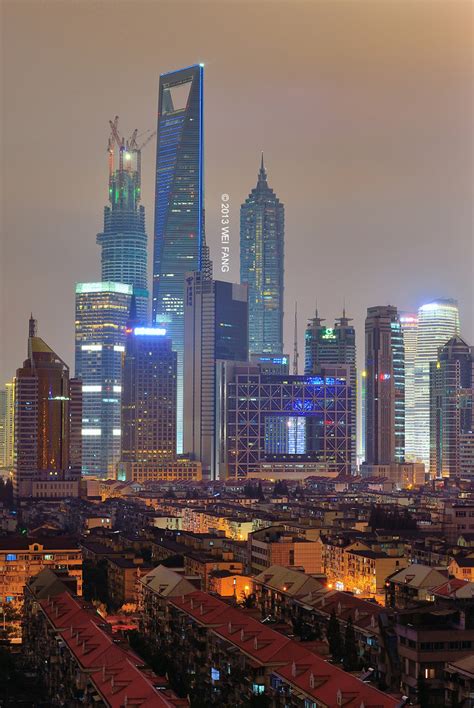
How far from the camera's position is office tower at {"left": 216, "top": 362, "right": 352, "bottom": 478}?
493 feet

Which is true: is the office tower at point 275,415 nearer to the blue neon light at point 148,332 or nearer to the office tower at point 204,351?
the office tower at point 204,351

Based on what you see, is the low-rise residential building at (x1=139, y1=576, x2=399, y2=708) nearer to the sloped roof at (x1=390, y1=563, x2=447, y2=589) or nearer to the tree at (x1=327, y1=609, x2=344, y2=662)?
the tree at (x1=327, y1=609, x2=344, y2=662)

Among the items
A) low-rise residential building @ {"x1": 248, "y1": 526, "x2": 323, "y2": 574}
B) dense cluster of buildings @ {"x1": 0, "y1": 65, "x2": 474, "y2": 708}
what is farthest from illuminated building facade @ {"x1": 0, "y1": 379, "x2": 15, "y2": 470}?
low-rise residential building @ {"x1": 248, "y1": 526, "x2": 323, "y2": 574}

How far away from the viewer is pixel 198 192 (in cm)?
17788

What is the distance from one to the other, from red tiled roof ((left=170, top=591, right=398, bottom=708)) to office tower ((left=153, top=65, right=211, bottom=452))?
13381 centimetres

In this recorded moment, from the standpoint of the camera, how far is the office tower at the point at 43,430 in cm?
11819

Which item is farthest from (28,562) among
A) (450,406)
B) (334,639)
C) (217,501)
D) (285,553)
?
(450,406)

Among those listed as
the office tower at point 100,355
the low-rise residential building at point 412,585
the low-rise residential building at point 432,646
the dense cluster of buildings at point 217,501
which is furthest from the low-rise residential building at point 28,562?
the office tower at point 100,355

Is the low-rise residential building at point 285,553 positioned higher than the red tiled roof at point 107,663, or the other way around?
the low-rise residential building at point 285,553

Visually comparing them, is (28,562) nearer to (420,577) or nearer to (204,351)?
(420,577)

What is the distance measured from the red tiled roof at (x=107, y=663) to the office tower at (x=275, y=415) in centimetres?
10962

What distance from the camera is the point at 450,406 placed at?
523ft

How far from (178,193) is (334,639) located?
14359 centimetres

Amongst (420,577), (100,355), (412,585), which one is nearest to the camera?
(412,585)
